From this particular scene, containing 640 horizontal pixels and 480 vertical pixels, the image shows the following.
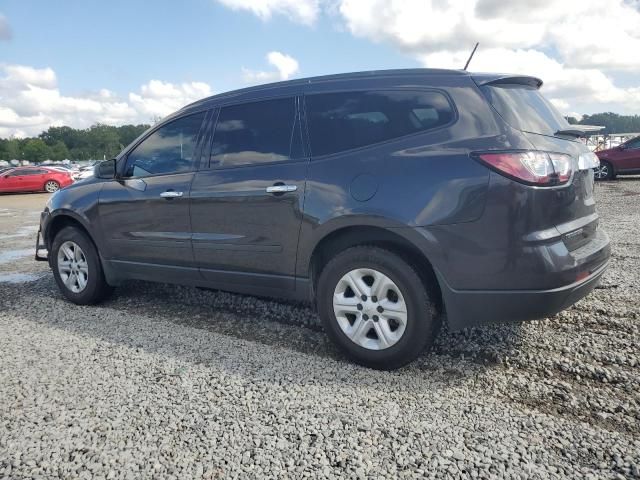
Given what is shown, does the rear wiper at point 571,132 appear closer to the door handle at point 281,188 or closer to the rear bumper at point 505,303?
the rear bumper at point 505,303

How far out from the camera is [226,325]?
4.12 metres

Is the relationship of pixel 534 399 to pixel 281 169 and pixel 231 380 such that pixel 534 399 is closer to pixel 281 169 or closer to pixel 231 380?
pixel 231 380

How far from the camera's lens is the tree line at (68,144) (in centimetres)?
12338

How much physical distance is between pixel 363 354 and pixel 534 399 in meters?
1.00

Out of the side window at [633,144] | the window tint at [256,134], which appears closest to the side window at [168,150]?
the window tint at [256,134]

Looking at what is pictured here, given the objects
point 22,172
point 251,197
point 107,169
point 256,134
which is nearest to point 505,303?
point 251,197

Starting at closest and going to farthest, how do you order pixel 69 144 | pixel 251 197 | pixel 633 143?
1. pixel 251 197
2. pixel 633 143
3. pixel 69 144

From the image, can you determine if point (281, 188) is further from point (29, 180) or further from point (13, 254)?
point (29, 180)

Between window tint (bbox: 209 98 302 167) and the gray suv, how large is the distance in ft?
0.04

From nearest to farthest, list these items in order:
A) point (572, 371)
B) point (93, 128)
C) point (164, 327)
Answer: point (572, 371), point (164, 327), point (93, 128)

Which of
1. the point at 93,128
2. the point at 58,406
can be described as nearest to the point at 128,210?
the point at 58,406

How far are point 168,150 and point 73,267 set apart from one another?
5.28 ft

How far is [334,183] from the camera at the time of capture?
3205 mm

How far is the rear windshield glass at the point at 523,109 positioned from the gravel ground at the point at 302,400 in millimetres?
1457
